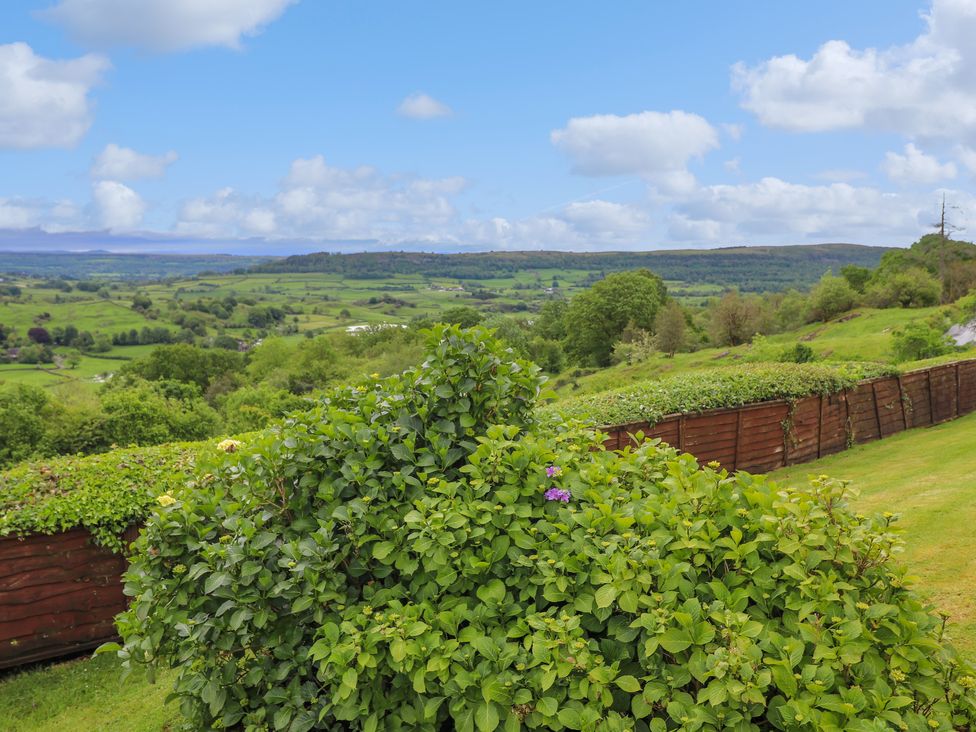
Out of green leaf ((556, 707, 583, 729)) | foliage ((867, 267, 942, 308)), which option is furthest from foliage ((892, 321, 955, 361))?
foliage ((867, 267, 942, 308))

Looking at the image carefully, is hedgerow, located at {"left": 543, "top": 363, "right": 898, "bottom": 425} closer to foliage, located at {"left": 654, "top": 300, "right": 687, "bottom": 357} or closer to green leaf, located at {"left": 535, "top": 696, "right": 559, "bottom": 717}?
green leaf, located at {"left": 535, "top": 696, "right": 559, "bottom": 717}

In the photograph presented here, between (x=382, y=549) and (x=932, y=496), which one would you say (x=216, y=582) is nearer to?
(x=382, y=549)

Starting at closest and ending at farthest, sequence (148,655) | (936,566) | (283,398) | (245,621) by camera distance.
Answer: (245,621) < (148,655) < (936,566) < (283,398)

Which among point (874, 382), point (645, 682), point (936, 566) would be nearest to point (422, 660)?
point (645, 682)

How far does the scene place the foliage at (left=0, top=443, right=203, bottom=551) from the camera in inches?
Result: 235

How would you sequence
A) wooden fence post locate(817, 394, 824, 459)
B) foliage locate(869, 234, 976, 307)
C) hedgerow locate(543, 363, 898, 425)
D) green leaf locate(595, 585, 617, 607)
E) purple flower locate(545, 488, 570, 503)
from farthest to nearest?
foliage locate(869, 234, 976, 307)
wooden fence post locate(817, 394, 824, 459)
hedgerow locate(543, 363, 898, 425)
purple flower locate(545, 488, 570, 503)
green leaf locate(595, 585, 617, 607)

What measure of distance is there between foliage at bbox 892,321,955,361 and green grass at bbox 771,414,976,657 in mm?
8176

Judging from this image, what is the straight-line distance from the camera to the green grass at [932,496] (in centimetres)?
521

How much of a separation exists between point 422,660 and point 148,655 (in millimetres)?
1798

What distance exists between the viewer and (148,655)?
11.3 feet

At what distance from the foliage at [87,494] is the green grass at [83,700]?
120 cm

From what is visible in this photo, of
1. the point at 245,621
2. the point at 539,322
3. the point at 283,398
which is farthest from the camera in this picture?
the point at 539,322

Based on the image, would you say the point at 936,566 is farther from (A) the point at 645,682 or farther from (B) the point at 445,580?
(B) the point at 445,580

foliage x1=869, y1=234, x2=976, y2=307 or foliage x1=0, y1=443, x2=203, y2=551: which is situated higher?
foliage x1=869, y1=234, x2=976, y2=307
